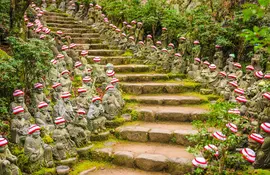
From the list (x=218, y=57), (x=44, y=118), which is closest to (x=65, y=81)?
(x=44, y=118)

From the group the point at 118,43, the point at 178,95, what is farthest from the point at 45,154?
the point at 118,43

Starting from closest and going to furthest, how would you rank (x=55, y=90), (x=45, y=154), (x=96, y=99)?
(x=45, y=154), (x=96, y=99), (x=55, y=90)

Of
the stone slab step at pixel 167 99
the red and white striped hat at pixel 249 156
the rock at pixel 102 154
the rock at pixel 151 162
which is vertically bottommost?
the rock at pixel 102 154

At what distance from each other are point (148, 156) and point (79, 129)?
1.84m

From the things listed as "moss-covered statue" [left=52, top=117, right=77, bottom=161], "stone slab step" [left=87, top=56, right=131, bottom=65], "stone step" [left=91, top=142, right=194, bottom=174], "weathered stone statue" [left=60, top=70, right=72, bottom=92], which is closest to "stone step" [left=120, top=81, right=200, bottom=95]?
"weathered stone statue" [left=60, top=70, right=72, bottom=92]

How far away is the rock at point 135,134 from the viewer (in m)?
7.22

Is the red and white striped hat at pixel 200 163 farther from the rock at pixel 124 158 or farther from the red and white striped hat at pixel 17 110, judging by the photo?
the red and white striped hat at pixel 17 110

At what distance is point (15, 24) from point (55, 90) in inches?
97.1

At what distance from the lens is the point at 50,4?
18672mm

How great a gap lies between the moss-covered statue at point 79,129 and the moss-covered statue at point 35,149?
3.00 feet

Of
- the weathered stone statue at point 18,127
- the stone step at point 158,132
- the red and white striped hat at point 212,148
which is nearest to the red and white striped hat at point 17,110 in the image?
the weathered stone statue at point 18,127

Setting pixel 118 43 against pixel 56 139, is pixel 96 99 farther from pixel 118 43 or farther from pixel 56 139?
pixel 118 43

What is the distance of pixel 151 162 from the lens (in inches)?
241

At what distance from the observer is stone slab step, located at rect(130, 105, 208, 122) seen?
774 centimetres
